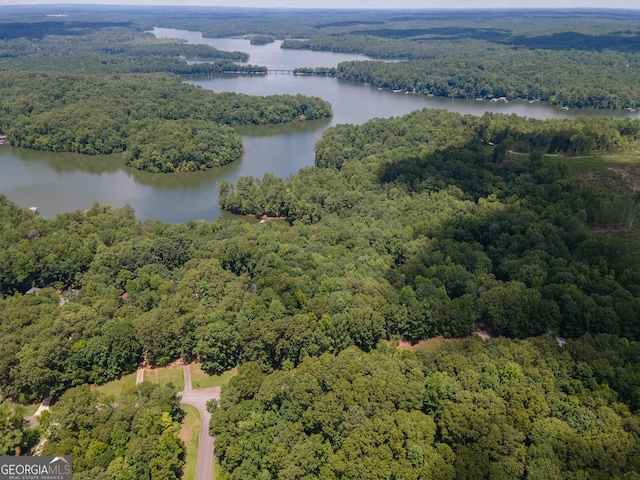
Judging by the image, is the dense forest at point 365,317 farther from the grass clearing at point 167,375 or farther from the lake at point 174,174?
the lake at point 174,174

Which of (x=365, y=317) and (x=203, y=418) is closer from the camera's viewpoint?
(x=203, y=418)

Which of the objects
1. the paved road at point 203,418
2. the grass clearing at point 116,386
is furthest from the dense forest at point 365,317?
the paved road at point 203,418

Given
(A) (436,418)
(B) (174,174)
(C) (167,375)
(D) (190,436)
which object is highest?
(B) (174,174)

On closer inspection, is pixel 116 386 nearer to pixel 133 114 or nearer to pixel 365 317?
pixel 365 317

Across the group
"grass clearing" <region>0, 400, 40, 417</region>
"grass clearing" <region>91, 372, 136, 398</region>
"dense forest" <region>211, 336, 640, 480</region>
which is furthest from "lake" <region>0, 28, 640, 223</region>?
"dense forest" <region>211, 336, 640, 480</region>

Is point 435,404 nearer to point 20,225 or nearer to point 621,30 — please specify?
point 20,225

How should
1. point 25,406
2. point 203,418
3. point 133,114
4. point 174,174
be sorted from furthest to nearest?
point 133,114 → point 174,174 → point 25,406 → point 203,418

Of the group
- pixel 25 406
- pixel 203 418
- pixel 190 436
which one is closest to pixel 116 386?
pixel 25 406
